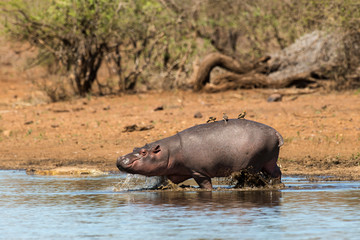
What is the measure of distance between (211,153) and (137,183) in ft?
6.22

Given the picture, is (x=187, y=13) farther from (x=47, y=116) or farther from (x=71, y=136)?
(x=71, y=136)

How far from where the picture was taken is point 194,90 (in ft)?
62.5

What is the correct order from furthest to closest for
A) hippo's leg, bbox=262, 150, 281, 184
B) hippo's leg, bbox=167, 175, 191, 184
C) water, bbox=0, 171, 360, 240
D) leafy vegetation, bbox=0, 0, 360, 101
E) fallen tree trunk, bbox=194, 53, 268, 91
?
fallen tree trunk, bbox=194, 53, 268, 91 → leafy vegetation, bbox=0, 0, 360, 101 → hippo's leg, bbox=167, 175, 191, 184 → hippo's leg, bbox=262, 150, 281, 184 → water, bbox=0, 171, 360, 240

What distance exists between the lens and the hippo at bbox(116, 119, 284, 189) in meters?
8.41

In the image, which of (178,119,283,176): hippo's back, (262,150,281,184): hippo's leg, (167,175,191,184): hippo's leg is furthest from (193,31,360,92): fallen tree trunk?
(167,175,191,184): hippo's leg

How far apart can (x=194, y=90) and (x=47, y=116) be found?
15.1ft

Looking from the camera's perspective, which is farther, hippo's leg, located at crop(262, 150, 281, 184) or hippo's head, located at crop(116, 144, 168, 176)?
hippo's leg, located at crop(262, 150, 281, 184)

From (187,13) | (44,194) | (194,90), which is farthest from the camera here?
(187,13)

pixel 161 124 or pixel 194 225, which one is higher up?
pixel 161 124

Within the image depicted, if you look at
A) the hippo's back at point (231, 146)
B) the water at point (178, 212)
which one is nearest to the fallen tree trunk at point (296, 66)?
the water at point (178, 212)

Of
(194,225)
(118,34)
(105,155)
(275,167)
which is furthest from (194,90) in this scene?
(194,225)

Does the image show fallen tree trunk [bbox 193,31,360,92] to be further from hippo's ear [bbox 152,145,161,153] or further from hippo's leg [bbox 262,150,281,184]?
hippo's ear [bbox 152,145,161,153]

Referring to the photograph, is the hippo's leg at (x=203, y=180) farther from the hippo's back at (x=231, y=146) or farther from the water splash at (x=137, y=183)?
the water splash at (x=137, y=183)

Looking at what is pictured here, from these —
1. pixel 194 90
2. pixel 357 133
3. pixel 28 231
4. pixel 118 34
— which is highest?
pixel 118 34
